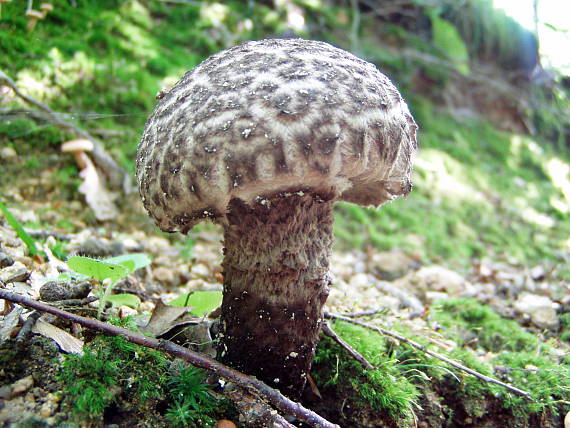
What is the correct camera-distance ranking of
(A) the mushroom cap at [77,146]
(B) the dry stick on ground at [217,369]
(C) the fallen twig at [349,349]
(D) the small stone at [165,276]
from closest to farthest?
1. (B) the dry stick on ground at [217,369]
2. (C) the fallen twig at [349,349]
3. (D) the small stone at [165,276]
4. (A) the mushroom cap at [77,146]

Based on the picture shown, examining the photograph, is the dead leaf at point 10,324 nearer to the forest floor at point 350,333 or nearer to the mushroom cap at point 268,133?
the forest floor at point 350,333

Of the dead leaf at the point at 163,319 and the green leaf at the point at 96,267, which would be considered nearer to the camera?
the green leaf at the point at 96,267

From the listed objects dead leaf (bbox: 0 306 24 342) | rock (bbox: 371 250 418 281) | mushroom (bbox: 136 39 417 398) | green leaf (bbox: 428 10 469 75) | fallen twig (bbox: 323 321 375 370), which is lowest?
rock (bbox: 371 250 418 281)

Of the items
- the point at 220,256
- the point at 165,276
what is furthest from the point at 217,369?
the point at 220,256

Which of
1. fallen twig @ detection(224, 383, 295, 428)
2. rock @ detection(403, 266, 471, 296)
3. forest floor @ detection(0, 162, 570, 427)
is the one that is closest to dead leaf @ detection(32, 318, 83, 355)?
forest floor @ detection(0, 162, 570, 427)

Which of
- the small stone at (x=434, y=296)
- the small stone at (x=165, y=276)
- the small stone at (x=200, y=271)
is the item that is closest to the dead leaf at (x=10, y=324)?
the small stone at (x=165, y=276)

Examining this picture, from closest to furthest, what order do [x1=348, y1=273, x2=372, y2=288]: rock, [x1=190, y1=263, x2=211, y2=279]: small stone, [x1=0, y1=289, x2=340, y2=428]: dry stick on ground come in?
[x1=0, y1=289, x2=340, y2=428]: dry stick on ground
[x1=190, y1=263, x2=211, y2=279]: small stone
[x1=348, y1=273, x2=372, y2=288]: rock

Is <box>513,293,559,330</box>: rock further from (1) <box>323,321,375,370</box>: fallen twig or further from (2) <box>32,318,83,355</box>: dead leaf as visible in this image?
(2) <box>32,318,83,355</box>: dead leaf
